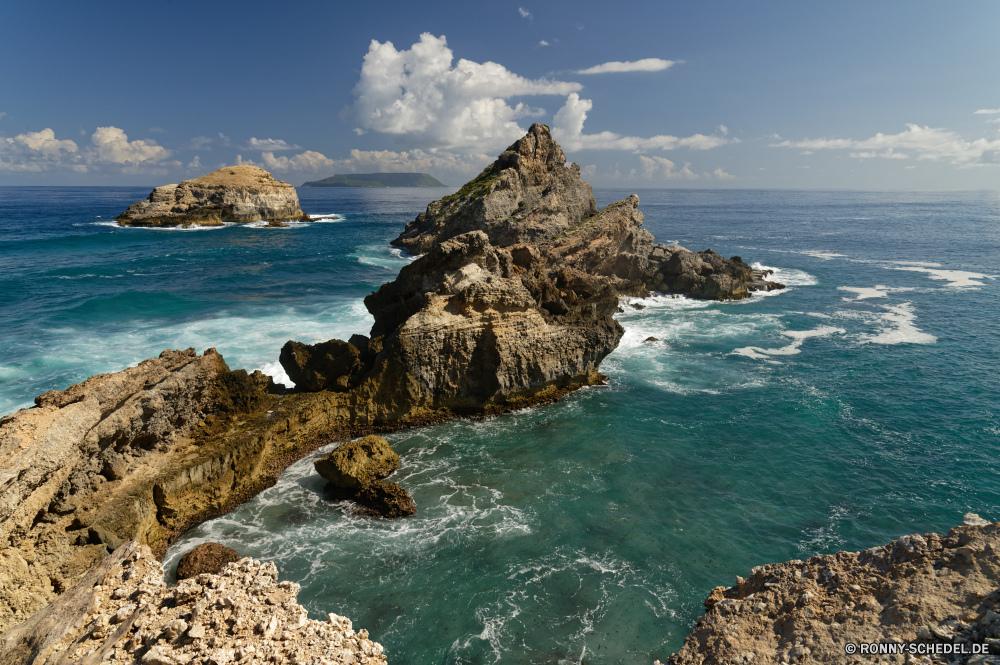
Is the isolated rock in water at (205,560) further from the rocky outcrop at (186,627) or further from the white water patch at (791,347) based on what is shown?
the white water patch at (791,347)

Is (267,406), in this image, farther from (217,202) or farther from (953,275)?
(217,202)

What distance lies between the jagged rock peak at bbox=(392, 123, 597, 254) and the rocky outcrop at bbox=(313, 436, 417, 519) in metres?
35.4

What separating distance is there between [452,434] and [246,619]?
→ 42.1 ft

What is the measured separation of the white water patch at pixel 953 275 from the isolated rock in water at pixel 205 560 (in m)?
65.1

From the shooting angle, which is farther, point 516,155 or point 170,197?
point 170,197

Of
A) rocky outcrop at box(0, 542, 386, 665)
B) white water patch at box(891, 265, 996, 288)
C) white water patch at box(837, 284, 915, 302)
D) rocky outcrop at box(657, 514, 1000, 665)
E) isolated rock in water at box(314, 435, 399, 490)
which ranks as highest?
white water patch at box(891, 265, 996, 288)

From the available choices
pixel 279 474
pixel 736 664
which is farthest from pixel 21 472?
pixel 736 664

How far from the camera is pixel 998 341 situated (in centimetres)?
3250

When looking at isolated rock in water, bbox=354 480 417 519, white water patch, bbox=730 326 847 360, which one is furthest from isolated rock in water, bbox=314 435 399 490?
white water patch, bbox=730 326 847 360

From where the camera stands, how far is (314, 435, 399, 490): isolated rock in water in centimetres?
1698

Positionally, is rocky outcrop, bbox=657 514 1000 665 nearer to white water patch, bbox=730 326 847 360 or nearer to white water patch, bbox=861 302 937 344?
white water patch, bbox=730 326 847 360

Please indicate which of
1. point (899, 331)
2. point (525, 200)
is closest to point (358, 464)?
point (899, 331)

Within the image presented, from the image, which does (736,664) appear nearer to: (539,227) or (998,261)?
(539,227)

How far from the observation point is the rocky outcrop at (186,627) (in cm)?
811
